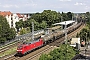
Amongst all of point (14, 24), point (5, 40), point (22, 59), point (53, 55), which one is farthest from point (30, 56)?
point (14, 24)

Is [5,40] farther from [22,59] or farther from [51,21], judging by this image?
[51,21]

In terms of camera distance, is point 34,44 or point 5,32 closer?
point 34,44

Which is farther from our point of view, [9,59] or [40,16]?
[40,16]

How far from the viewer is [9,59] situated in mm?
43062

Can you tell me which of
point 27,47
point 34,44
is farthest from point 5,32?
point 27,47

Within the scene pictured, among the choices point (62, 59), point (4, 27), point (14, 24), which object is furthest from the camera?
point (14, 24)

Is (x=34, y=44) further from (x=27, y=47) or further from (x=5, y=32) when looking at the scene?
(x=5, y=32)

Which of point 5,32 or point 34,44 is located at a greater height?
point 5,32

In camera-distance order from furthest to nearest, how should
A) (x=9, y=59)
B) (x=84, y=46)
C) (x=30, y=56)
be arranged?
(x=84, y=46), (x=30, y=56), (x=9, y=59)

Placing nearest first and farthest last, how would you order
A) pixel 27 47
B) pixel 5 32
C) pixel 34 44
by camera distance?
pixel 27 47 → pixel 34 44 → pixel 5 32

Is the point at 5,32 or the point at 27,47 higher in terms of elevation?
the point at 5,32

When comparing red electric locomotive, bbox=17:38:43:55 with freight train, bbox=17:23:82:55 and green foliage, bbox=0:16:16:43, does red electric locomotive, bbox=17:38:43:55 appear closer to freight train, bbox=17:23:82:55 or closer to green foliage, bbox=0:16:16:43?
freight train, bbox=17:23:82:55

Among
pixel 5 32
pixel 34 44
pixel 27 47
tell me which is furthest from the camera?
pixel 5 32

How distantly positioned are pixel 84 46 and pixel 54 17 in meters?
61.9
